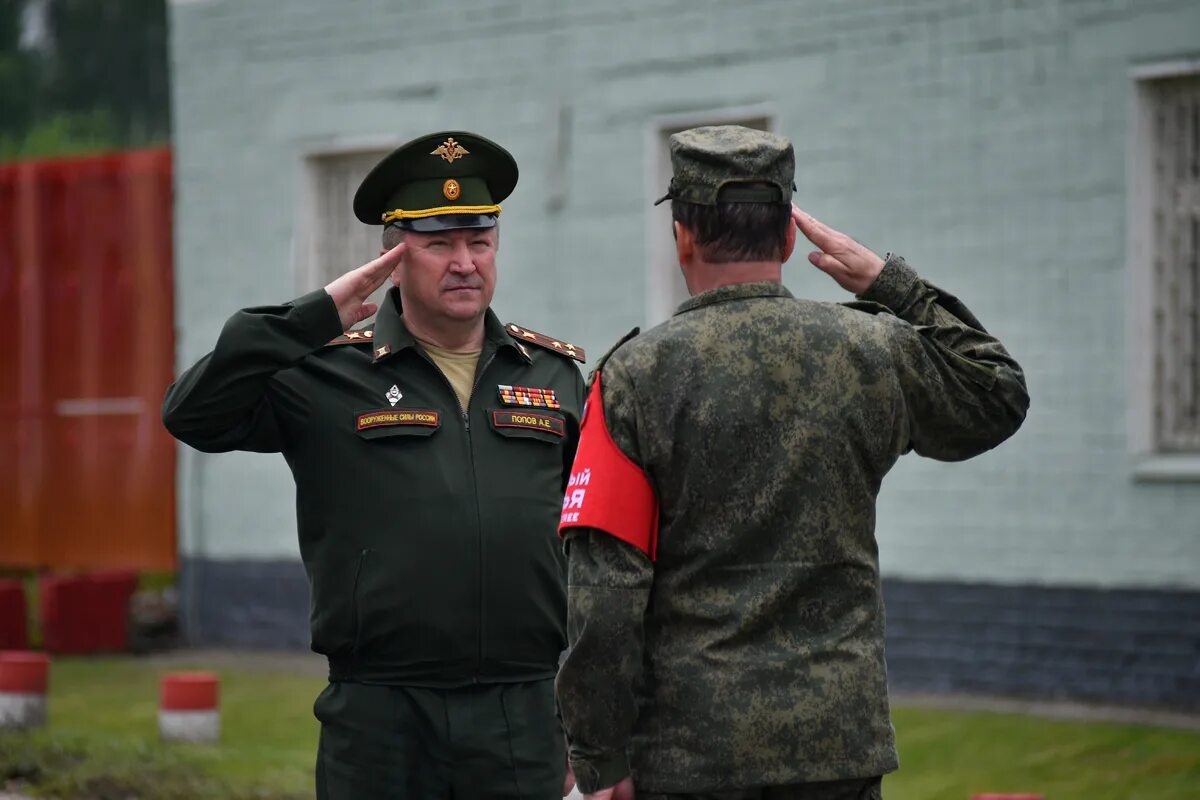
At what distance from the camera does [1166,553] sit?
32.1ft

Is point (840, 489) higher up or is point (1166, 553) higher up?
point (840, 489)

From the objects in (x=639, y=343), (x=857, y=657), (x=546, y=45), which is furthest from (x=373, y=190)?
(x=546, y=45)

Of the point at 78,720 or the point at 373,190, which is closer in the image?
the point at 373,190

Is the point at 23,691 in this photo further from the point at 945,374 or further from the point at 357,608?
the point at 945,374

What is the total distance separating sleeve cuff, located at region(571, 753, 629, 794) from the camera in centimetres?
326

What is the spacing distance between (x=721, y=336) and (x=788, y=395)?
6.2 inches

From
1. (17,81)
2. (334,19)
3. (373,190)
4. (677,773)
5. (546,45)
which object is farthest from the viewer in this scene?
(17,81)

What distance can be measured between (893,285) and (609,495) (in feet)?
2.41

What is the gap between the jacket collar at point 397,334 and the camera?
4.54 m

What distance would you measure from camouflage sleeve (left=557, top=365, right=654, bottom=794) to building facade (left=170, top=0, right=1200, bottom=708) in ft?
23.0

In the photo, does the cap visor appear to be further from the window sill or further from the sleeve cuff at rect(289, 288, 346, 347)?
the window sill

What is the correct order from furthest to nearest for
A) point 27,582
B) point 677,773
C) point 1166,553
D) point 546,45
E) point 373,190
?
point 27,582 < point 546,45 < point 1166,553 < point 373,190 < point 677,773

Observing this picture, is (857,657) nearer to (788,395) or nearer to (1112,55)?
(788,395)

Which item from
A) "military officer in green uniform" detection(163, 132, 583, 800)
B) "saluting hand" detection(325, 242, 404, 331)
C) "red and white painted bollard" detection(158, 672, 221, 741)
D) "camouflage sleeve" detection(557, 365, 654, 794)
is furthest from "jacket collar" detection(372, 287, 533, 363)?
"red and white painted bollard" detection(158, 672, 221, 741)
